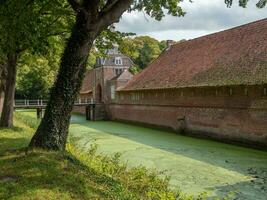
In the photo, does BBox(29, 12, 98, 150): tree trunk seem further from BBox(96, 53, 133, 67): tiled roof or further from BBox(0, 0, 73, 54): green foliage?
BBox(96, 53, 133, 67): tiled roof

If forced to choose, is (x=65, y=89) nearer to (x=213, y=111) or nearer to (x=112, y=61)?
(x=213, y=111)

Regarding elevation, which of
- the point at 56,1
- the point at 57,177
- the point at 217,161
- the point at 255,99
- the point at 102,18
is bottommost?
the point at 217,161

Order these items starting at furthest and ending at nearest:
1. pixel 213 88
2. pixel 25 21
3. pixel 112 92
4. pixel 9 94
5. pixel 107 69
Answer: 1. pixel 107 69
2. pixel 112 92
3. pixel 213 88
4. pixel 9 94
5. pixel 25 21

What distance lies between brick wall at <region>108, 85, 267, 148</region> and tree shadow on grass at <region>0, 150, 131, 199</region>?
492 inches

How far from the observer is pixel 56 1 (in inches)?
499

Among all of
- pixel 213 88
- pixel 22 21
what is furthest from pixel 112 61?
pixel 22 21

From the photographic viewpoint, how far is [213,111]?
23.0 m

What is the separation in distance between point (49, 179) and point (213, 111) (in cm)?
1696

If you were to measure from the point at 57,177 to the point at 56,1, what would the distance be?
23.3ft

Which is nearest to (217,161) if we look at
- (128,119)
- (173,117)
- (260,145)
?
(260,145)

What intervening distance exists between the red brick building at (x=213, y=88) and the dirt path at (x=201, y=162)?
138 centimetres

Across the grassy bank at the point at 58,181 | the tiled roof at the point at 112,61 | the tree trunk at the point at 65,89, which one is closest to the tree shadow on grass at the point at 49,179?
the grassy bank at the point at 58,181

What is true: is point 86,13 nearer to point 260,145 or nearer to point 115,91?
point 260,145

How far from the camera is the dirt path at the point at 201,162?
11.0m
